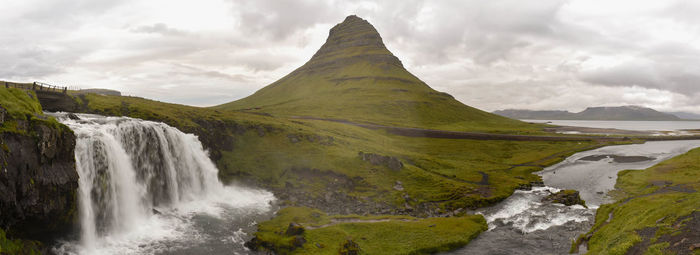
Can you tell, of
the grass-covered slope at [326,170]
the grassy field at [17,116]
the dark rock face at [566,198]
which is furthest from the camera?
the grass-covered slope at [326,170]

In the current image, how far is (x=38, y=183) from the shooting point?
2953cm

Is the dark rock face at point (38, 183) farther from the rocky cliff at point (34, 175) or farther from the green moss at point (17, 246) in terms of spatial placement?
the green moss at point (17, 246)

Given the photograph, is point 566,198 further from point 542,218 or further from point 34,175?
point 34,175

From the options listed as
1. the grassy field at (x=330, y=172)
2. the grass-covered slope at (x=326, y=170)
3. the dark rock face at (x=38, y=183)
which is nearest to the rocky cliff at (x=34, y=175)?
the dark rock face at (x=38, y=183)

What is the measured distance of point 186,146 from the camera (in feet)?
192

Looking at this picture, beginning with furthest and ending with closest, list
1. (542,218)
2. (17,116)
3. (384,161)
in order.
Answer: (384,161), (542,218), (17,116)

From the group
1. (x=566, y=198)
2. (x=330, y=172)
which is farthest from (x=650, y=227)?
(x=330, y=172)

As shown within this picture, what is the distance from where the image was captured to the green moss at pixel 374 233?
36.1 meters

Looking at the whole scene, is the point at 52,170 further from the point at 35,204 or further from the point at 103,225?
the point at 103,225

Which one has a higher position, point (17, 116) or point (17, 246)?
point (17, 116)

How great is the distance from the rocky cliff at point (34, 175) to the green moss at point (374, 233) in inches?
727

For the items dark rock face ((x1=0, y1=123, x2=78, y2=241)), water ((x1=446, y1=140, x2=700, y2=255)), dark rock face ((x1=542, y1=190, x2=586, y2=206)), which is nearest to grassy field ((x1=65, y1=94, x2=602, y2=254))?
water ((x1=446, y1=140, x2=700, y2=255))

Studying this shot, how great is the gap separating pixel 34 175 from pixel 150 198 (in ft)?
57.2

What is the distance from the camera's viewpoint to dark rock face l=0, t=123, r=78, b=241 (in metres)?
26.8
